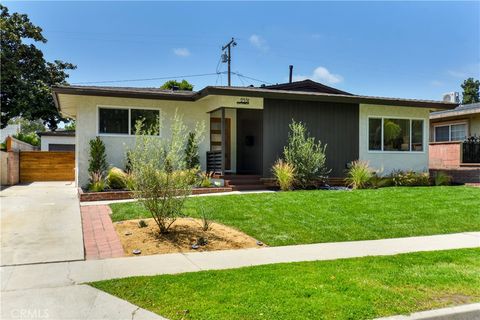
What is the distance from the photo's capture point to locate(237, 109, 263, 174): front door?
1666cm

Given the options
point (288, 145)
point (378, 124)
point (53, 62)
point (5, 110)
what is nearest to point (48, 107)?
point (5, 110)

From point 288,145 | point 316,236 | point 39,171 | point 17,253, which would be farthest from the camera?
point 39,171

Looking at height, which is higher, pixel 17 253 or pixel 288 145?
pixel 288 145

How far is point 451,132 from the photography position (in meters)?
21.8

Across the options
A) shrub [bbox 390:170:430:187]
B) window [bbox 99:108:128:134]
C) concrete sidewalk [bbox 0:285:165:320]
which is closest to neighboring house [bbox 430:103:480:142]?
shrub [bbox 390:170:430:187]

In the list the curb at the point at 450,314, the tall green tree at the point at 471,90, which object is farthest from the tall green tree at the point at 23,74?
the tall green tree at the point at 471,90

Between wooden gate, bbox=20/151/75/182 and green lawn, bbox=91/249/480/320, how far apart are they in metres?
18.0

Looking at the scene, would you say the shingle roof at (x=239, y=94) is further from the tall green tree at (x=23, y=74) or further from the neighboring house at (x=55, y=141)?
the neighboring house at (x=55, y=141)

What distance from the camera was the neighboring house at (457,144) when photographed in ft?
56.0

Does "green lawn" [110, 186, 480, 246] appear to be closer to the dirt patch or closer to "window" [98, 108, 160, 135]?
the dirt patch

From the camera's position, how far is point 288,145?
15.1 m

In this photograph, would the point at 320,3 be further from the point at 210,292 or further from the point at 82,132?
the point at 210,292

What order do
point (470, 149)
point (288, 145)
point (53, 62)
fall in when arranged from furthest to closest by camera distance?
point (53, 62) < point (470, 149) < point (288, 145)

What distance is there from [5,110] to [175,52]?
11254mm
